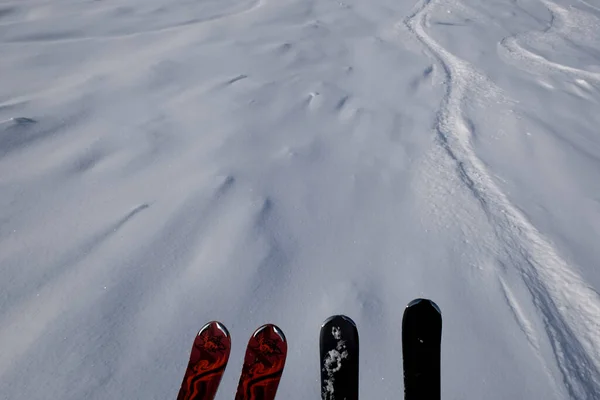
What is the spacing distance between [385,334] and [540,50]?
A: 148 inches

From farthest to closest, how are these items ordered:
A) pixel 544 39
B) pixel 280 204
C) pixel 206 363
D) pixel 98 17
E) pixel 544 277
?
1. pixel 544 39
2. pixel 98 17
3. pixel 280 204
4. pixel 544 277
5. pixel 206 363

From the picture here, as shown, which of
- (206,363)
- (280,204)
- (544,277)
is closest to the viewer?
(206,363)

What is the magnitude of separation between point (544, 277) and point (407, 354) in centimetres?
88

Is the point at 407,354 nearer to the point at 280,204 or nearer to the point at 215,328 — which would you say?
the point at 215,328

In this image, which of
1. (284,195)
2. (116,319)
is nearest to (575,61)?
(284,195)

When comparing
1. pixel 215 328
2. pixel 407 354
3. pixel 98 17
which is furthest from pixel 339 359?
pixel 98 17

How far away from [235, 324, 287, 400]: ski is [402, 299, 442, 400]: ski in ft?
1.32

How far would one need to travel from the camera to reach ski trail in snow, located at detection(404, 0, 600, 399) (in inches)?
65.9

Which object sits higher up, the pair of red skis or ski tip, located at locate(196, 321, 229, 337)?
ski tip, located at locate(196, 321, 229, 337)

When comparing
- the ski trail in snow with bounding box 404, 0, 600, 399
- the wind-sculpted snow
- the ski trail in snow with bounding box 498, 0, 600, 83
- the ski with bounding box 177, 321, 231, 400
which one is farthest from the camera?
the ski trail in snow with bounding box 498, 0, 600, 83

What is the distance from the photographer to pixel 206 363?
4.83 feet

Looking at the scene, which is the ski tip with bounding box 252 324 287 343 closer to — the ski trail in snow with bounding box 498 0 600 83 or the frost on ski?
the frost on ski

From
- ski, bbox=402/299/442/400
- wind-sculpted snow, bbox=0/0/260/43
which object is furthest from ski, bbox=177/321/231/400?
wind-sculpted snow, bbox=0/0/260/43

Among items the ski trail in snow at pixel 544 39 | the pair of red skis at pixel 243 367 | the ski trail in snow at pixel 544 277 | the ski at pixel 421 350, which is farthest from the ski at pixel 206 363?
the ski trail in snow at pixel 544 39
